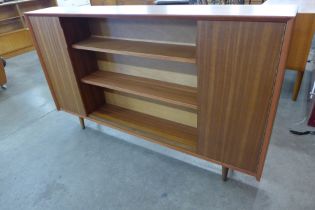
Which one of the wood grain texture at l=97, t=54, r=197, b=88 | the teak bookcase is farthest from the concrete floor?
the wood grain texture at l=97, t=54, r=197, b=88

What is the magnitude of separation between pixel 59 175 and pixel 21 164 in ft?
1.39

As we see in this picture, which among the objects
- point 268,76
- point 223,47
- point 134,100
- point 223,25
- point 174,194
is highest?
point 223,25

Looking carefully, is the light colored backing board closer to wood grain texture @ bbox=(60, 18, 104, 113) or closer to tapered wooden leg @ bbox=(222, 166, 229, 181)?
A: wood grain texture @ bbox=(60, 18, 104, 113)

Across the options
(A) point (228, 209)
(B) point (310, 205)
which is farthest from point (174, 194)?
(B) point (310, 205)

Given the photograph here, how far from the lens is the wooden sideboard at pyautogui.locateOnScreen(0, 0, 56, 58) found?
4.60 meters

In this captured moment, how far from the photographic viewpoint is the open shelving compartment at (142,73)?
61.4 inches

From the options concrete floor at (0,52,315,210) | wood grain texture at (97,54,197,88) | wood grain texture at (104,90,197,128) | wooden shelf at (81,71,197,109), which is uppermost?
wood grain texture at (97,54,197,88)

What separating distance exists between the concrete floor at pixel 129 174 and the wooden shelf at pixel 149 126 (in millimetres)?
222

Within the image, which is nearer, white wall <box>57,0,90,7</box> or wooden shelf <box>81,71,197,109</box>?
wooden shelf <box>81,71,197,109</box>

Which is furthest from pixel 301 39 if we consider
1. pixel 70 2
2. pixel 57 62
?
pixel 70 2

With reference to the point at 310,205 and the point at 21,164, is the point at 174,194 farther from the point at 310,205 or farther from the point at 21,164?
the point at 21,164

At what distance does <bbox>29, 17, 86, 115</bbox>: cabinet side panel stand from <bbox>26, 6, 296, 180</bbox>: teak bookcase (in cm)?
1

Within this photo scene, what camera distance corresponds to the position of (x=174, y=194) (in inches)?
63.8

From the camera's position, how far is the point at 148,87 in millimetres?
1794
